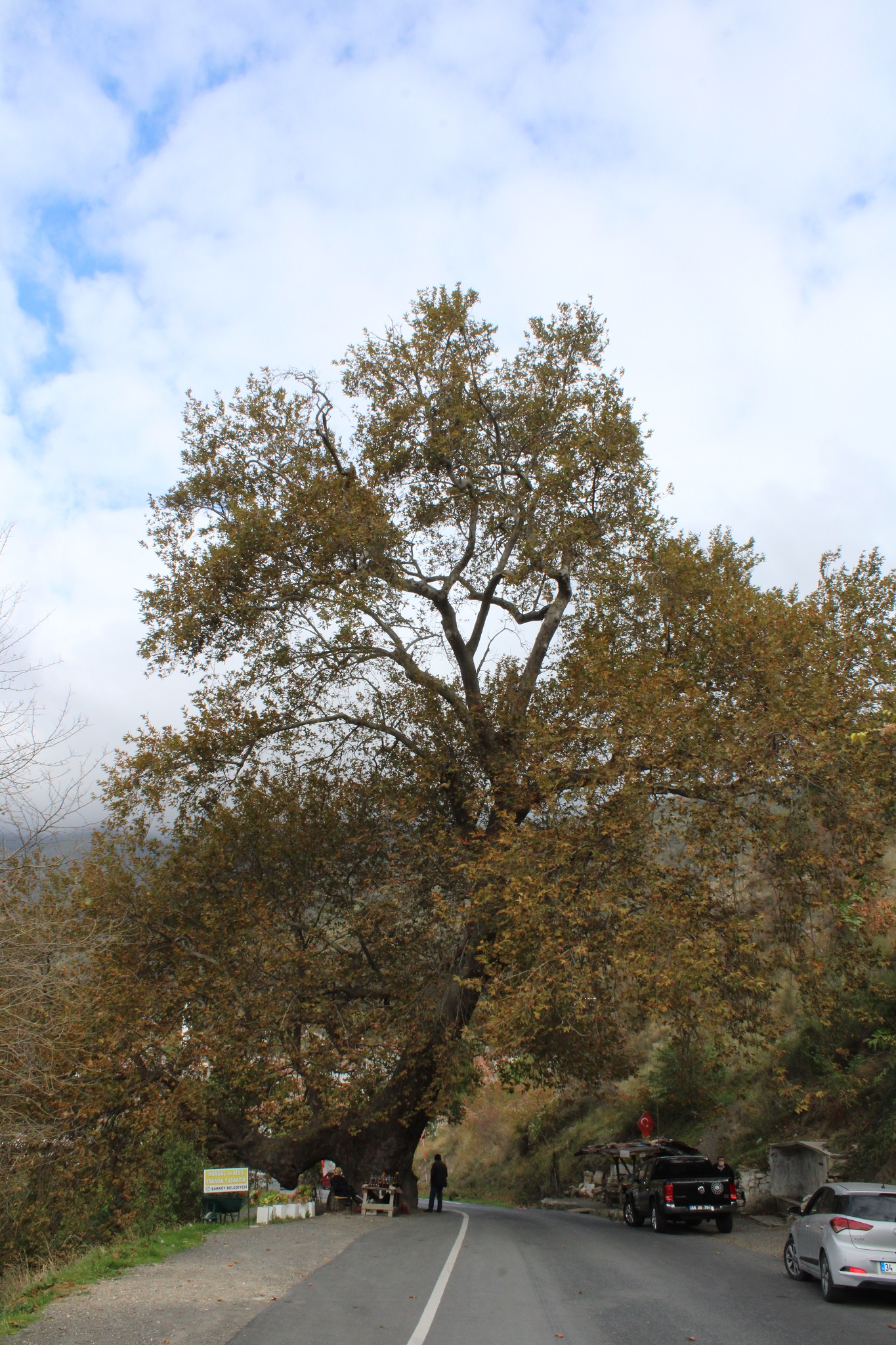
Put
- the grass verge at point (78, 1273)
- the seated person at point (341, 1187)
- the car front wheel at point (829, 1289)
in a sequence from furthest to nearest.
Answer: the seated person at point (341, 1187) → the car front wheel at point (829, 1289) → the grass verge at point (78, 1273)

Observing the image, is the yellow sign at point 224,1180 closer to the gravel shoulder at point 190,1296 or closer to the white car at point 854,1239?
the gravel shoulder at point 190,1296

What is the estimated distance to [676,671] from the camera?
14.9 metres

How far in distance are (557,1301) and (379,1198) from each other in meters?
11.7

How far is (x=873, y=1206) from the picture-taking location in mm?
10328

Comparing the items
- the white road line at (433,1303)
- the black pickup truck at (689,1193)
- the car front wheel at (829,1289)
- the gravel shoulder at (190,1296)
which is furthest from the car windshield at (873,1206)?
the black pickup truck at (689,1193)

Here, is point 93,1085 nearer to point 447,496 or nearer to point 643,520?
point 447,496

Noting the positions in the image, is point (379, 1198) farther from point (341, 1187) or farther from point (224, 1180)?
point (224, 1180)

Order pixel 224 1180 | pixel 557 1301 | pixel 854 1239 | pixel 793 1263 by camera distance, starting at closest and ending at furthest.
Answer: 1. pixel 557 1301
2. pixel 854 1239
3. pixel 793 1263
4. pixel 224 1180

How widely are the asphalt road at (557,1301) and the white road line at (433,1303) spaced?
0.05 m

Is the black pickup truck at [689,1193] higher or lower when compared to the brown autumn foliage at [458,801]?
lower

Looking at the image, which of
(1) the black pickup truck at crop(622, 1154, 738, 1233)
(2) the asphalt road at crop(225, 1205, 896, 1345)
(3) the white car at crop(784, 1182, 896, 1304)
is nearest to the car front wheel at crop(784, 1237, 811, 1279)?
(2) the asphalt road at crop(225, 1205, 896, 1345)

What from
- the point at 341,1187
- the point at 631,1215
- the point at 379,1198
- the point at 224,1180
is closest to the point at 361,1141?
the point at 379,1198

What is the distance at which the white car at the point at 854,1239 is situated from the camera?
996 centimetres

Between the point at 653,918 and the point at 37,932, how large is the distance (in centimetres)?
792
